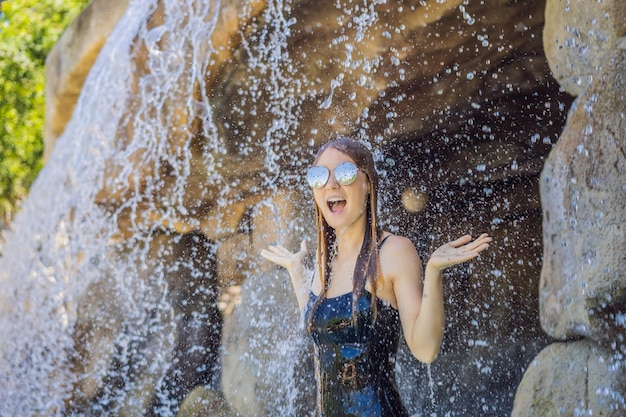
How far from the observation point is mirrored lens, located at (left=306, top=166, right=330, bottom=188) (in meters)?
2.65

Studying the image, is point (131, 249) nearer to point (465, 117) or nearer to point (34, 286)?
point (34, 286)

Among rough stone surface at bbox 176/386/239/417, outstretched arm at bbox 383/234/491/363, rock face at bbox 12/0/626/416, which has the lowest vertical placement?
rough stone surface at bbox 176/386/239/417

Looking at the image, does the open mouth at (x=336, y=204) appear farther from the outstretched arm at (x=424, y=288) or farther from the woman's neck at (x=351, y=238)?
the outstretched arm at (x=424, y=288)

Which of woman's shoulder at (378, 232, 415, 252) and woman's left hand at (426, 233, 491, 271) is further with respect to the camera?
woman's shoulder at (378, 232, 415, 252)

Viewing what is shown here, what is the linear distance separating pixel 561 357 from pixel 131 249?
155 inches

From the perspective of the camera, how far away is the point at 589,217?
2723 mm

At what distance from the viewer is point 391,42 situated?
410 cm

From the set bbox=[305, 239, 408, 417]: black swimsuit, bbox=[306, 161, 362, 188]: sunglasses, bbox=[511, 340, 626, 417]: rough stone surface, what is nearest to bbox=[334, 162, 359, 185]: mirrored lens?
bbox=[306, 161, 362, 188]: sunglasses

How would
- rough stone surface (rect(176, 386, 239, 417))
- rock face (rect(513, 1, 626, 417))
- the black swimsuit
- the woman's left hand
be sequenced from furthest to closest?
rough stone surface (rect(176, 386, 239, 417)) → rock face (rect(513, 1, 626, 417)) → the black swimsuit → the woman's left hand

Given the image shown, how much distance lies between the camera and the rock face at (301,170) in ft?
13.3

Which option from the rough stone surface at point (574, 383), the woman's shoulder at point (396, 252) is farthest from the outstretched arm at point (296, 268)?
the rough stone surface at point (574, 383)

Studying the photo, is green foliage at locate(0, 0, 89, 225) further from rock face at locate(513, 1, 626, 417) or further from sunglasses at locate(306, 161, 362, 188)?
rock face at locate(513, 1, 626, 417)

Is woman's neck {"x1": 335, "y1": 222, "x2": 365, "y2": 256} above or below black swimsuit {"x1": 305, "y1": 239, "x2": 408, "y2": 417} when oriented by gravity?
above

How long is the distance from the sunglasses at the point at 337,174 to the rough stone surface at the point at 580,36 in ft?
3.61
